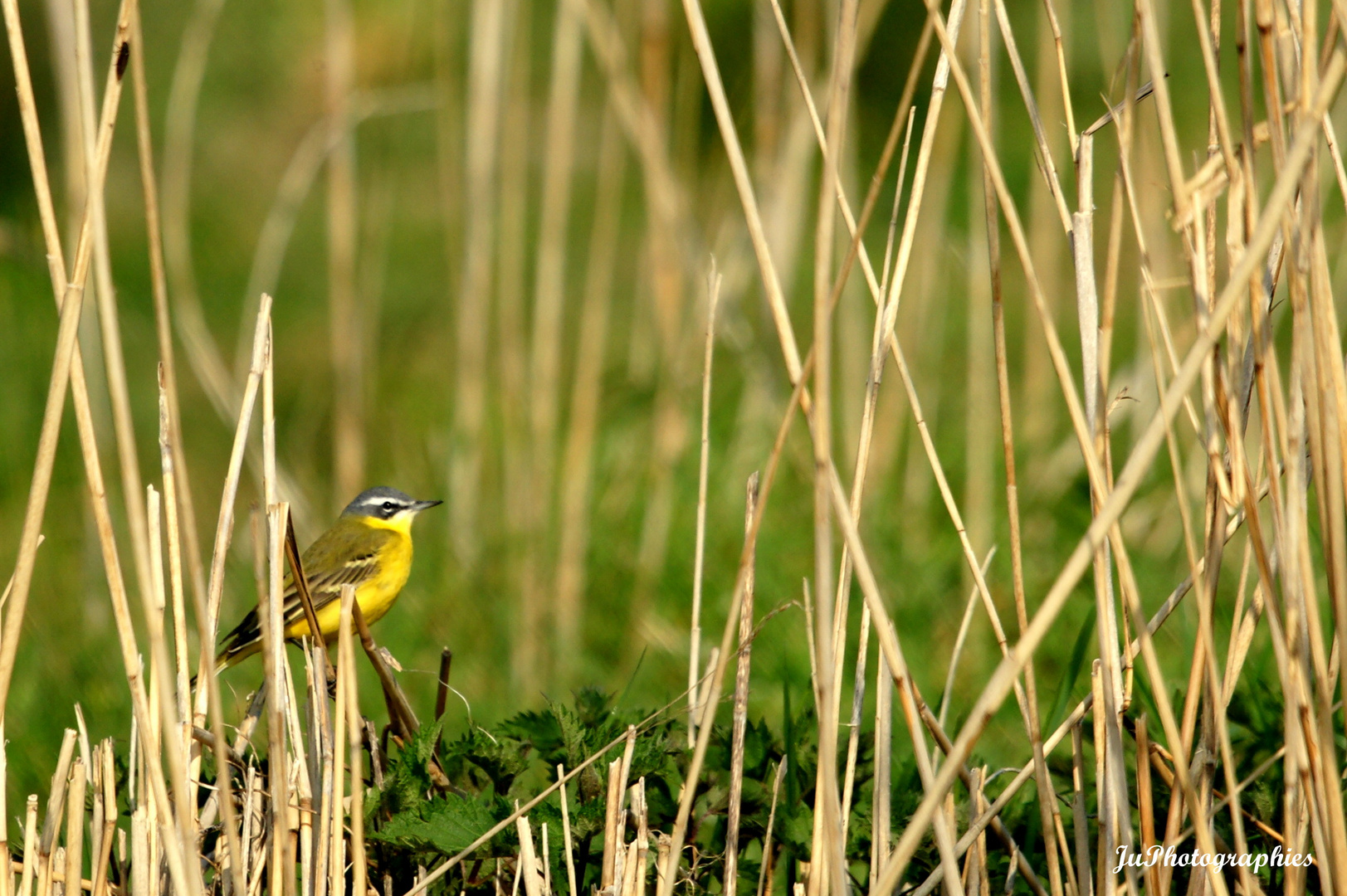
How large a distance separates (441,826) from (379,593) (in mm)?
1728

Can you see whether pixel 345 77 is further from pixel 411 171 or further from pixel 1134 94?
pixel 411 171

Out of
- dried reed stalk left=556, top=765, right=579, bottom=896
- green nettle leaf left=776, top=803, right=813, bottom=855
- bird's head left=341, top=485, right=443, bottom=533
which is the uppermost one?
bird's head left=341, top=485, right=443, bottom=533

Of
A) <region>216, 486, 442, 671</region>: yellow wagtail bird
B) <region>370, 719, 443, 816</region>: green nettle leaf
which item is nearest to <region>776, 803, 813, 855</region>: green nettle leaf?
<region>370, 719, 443, 816</region>: green nettle leaf

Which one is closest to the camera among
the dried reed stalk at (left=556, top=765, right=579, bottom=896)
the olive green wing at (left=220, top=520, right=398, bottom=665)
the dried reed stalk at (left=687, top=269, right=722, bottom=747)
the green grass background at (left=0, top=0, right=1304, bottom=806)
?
the dried reed stalk at (left=556, top=765, right=579, bottom=896)

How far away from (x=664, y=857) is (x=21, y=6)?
7.29 m

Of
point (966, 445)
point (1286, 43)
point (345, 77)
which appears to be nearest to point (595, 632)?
point (966, 445)

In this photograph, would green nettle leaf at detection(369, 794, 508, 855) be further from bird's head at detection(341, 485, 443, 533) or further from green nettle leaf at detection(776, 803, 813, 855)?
bird's head at detection(341, 485, 443, 533)

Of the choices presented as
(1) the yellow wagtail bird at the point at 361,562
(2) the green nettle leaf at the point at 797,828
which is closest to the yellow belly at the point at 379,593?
(1) the yellow wagtail bird at the point at 361,562

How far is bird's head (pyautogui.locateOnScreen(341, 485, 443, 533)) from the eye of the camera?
3.68m

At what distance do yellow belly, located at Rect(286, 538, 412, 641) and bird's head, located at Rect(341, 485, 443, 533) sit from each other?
136mm

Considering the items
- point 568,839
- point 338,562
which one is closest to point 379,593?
point 338,562

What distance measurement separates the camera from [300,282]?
7820 millimetres

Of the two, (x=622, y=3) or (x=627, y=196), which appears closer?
(x=622, y=3)

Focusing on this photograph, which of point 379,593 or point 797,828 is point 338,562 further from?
point 797,828
